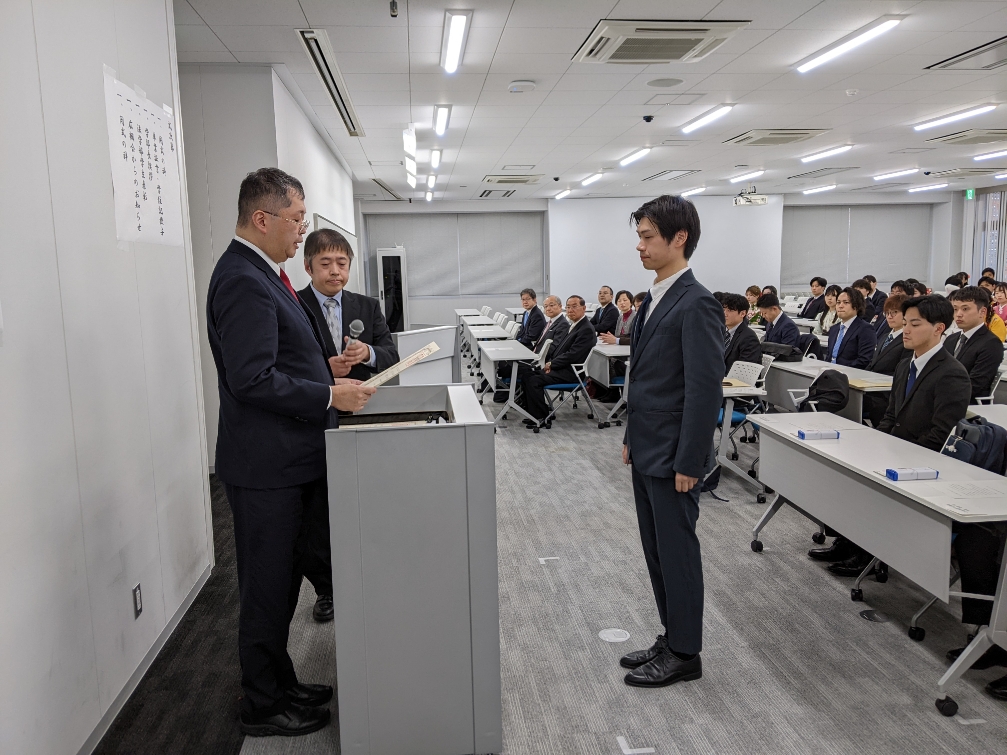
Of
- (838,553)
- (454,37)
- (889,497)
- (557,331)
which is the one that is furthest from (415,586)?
(557,331)

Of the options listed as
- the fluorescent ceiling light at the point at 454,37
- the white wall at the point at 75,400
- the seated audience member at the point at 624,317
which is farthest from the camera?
the seated audience member at the point at 624,317

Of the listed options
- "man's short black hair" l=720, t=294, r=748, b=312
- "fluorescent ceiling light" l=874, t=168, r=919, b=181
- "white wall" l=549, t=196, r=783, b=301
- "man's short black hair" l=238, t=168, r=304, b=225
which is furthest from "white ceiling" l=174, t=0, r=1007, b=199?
"white wall" l=549, t=196, r=783, b=301

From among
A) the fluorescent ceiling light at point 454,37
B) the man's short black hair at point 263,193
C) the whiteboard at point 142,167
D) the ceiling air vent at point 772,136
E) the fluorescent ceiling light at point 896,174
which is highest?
the fluorescent ceiling light at point 896,174

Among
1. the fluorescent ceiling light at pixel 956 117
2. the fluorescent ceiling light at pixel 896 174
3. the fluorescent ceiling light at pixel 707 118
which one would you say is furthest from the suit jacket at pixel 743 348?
the fluorescent ceiling light at pixel 896 174

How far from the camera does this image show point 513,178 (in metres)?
12.7

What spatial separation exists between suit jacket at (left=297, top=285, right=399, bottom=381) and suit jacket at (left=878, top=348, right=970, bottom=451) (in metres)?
2.68

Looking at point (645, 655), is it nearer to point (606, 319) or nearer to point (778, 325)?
point (778, 325)

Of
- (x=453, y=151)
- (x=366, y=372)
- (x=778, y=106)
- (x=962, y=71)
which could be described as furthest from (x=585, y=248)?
(x=366, y=372)

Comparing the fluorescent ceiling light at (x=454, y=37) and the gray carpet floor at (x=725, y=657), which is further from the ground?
the fluorescent ceiling light at (x=454, y=37)

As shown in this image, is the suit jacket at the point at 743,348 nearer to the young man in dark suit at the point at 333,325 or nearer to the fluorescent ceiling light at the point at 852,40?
the fluorescent ceiling light at the point at 852,40

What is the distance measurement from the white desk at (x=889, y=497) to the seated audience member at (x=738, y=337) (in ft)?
6.15

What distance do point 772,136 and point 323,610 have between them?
8540 millimetres

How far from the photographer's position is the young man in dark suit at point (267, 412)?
2.02m

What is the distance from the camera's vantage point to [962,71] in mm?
6113
